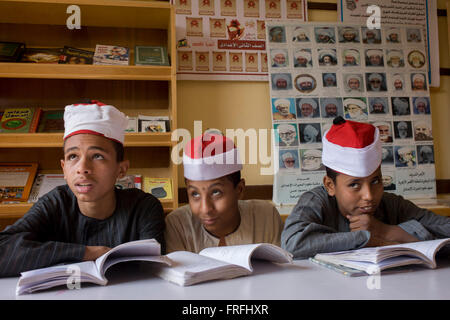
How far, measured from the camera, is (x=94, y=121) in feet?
4.42

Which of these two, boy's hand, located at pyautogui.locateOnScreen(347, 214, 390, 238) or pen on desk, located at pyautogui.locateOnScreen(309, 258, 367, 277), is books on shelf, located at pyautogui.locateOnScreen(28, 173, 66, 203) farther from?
pen on desk, located at pyautogui.locateOnScreen(309, 258, 367, 277)

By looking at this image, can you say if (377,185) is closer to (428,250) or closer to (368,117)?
(428,250)

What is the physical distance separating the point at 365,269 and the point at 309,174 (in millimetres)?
1849

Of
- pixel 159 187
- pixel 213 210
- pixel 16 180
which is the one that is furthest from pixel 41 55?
pixel 213 210

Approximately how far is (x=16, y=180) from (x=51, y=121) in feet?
1.31

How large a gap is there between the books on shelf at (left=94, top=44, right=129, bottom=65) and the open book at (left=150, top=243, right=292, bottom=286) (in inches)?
66.2

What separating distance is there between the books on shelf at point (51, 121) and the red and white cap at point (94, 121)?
1091mm

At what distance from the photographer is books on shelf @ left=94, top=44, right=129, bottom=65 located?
2.44m

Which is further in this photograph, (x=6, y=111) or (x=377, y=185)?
(x=6, y=111)

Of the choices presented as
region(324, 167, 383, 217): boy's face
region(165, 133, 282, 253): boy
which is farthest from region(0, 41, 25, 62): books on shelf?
region(324, 167, 383, 217): boy's face

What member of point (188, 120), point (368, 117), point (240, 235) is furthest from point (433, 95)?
point (240, 235)

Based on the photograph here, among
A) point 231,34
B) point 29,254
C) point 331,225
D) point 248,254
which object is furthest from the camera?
point 231,34

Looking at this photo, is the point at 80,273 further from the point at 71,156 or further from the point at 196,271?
the point at 71,156

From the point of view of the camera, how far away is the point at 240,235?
4.92ft
